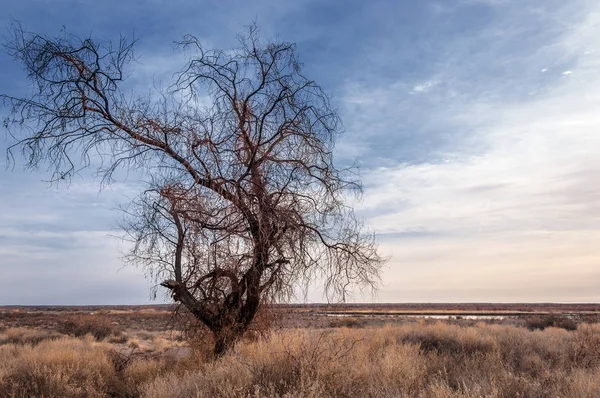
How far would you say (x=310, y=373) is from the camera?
25.0ft

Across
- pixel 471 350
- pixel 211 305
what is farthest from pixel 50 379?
pixel 471 350

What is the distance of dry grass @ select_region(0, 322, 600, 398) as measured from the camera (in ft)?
23.3

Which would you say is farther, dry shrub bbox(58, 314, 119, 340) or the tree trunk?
dry shrub bbox(58, 314, 119, 340)

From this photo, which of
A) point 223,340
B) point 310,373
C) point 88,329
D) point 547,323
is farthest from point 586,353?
point 88,329

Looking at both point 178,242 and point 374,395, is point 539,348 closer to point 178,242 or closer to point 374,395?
point 374,395

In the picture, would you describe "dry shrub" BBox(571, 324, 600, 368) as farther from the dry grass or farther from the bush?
the bush

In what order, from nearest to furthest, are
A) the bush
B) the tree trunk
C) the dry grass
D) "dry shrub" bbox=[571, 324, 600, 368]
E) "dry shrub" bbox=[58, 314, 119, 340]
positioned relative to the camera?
the dry grass
the tree trunk
"dry shrub" bbox=[571, 324, 600, 368]
"dry shrub" bbox=[58, 314, 119, 340]
the bush

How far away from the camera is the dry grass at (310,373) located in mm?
7090

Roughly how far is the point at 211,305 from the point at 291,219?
2.53 metres

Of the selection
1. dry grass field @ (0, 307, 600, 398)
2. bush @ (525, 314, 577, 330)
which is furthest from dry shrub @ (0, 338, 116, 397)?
bush @ (525, 314, 577, 330)

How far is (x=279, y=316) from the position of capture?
10711mm

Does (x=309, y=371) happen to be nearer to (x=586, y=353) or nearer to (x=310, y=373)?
(x=310, y=373)

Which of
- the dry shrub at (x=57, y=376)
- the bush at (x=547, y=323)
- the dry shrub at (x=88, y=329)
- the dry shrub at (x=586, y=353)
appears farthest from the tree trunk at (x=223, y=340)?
the bush at (x=547, y=323)

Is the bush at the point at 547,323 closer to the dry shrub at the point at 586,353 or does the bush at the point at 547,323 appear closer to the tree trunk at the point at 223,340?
the dry shrub at the point at 586,353
